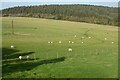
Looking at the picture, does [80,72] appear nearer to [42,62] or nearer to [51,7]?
[42,62]

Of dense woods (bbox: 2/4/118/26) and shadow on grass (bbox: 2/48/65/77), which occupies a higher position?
dense woods (bbox: 2/4/118/26)

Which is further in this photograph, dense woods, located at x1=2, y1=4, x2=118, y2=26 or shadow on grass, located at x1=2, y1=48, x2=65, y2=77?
dense woods, located at x1=2, y1=4, x2=118, y2=26

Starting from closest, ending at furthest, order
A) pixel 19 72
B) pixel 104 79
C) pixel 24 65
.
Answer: pixel 104 79 < pixel 19 72 < pixel 24 65

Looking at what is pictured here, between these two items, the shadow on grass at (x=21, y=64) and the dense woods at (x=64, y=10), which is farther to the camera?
the dense woods at (x=64, y=10)

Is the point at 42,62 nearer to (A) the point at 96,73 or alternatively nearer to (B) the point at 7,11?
(A) the point at 96,73

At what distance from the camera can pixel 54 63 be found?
39.3 m

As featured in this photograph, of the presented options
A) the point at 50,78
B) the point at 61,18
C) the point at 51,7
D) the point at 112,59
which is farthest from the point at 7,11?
the point at 50,78

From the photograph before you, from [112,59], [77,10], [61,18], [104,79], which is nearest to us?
[104,79]

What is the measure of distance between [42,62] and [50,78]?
9786 mm

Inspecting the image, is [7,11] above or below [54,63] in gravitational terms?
above

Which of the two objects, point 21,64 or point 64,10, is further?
point 64,10

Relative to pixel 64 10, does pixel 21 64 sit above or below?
below

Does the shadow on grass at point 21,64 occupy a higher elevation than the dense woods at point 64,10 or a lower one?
lower

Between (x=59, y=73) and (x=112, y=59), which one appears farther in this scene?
(x=112, y=59)
